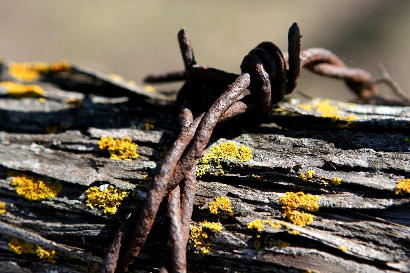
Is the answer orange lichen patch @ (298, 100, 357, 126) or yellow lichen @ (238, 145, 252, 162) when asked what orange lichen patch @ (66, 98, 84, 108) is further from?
orange lichen patch @ (298, 100, 357, 126)

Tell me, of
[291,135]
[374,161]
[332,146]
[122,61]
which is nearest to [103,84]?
[291,135]

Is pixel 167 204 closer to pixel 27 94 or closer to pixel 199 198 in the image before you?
pixel 199 198

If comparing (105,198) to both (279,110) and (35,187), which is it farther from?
(279,110)

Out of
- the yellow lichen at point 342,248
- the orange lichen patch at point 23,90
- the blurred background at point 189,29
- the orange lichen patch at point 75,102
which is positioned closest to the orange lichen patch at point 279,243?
the yellow lichen at point 342,248

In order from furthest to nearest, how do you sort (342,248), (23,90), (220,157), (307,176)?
(23,90), (220,157), (307,176), (342,248)

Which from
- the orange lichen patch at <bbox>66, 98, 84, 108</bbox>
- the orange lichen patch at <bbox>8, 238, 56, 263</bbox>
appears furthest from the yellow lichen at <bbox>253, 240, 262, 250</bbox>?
the orange lichen patch at <bbox>66, 98, 84, 108</bbox>

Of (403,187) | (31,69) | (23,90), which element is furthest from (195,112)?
(31,69)
